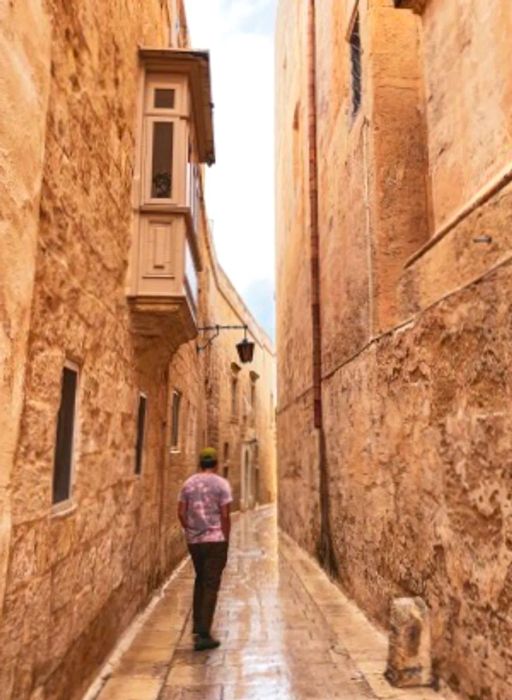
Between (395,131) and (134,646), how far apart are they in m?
5.14

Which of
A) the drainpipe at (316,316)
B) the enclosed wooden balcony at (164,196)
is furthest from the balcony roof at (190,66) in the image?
the drainpipe at (316,316)

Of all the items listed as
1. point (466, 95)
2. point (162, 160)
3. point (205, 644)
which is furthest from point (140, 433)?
point (466, 95)

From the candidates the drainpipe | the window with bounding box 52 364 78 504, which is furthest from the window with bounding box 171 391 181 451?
the window with bounding box 52 364 78 504

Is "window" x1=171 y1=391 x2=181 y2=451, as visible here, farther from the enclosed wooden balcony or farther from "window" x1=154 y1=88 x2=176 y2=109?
"window" x1=154 y1=88 x2=176 y2=109

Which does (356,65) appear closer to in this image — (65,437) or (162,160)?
(162,160)

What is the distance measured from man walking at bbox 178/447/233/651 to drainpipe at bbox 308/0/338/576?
261 centimetres

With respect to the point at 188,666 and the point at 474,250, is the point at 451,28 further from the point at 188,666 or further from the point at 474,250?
the point at 188,666

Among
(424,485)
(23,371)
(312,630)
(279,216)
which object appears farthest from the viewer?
(279,216)

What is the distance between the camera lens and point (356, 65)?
6.77 metres

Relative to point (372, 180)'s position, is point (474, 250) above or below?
below

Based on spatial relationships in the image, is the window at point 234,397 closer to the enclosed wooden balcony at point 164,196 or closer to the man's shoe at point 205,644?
the enclosed wooden balcony at point 164,196

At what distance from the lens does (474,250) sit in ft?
11.8

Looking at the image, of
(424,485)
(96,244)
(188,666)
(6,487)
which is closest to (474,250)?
(424,485)


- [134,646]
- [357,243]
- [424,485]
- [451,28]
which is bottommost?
[134,646]
